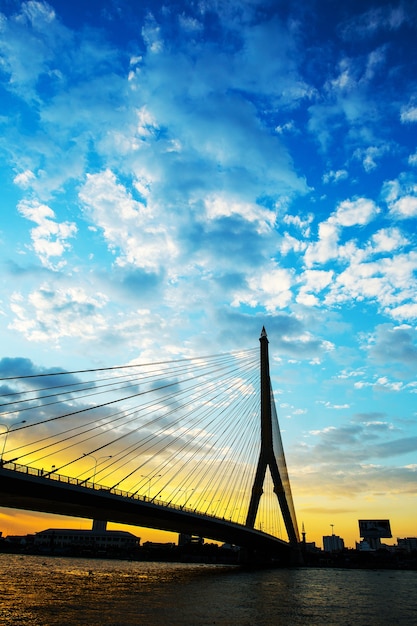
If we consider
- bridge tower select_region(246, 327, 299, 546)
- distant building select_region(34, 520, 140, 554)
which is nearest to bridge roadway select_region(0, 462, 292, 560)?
bridge tower select_region(246, 327, 299, 546)

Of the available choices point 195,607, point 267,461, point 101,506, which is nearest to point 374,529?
point 267,461

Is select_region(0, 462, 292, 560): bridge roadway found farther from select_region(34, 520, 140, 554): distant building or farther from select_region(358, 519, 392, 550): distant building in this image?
select_region(34, 520, 140, 554): distant building

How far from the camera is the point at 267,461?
61.1 m

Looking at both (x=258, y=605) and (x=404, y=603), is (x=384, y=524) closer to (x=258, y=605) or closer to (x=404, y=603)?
(x=404, y=603)

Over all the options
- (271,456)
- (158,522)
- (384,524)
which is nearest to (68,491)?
(158,522)

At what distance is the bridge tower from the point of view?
59375 mm

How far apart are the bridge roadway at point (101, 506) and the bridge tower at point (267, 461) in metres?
3.53

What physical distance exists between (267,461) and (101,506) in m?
25.1

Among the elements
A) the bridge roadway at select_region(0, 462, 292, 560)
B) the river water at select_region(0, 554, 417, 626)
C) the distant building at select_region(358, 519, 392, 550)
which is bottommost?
the river water at select_region(0, 554, 417, 626)

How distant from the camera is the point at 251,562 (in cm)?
8688

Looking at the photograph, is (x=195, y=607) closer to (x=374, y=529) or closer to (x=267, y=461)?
(x=267, y=461)

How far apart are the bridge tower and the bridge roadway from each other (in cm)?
353

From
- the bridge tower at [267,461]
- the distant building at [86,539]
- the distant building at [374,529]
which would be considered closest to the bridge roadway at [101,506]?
the bridge tower at [267,461]

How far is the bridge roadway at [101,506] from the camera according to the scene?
1309 inches
